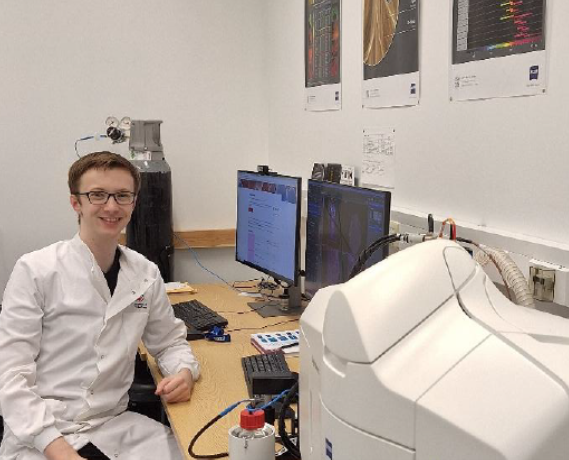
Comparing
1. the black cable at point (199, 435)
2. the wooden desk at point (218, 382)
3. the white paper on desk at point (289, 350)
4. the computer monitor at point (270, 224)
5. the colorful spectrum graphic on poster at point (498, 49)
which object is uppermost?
the colorful spectrum graphic on poster at point (498, 49)

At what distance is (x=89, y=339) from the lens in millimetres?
1787

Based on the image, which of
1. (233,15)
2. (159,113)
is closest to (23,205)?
(159,113)

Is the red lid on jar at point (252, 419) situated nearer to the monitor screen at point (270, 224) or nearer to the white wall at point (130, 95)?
the monitor screen at point (270, 224)

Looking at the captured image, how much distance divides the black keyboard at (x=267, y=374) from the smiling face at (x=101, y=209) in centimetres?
53

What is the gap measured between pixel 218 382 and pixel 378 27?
1253 mm

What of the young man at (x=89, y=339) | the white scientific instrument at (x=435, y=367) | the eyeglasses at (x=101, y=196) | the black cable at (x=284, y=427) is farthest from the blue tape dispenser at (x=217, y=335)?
the white scientific instrument at (x=435, y=367)

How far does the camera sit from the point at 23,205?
10.3 ft

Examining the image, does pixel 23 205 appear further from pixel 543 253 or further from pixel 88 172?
pixel 543 253

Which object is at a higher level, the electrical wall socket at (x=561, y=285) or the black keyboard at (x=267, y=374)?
the electrical wall socket at (x=561, y=285)

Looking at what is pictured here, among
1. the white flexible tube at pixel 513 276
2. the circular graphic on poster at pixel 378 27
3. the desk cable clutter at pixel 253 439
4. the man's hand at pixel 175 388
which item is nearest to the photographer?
the desk cable clutter at pixel 253 439

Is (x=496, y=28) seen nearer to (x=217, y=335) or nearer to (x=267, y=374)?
(x=267, y=374)

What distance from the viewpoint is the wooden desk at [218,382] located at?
145cm

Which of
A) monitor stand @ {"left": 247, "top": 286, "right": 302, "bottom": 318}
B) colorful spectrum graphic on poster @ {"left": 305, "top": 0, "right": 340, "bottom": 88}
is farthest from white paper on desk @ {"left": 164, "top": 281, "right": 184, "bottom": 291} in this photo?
colorful spectrum graphic on poster @ {"left": 305, "top": 0, "right": 340, "bottom": 88}

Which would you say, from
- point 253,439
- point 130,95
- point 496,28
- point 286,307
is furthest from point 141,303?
point 130,95
